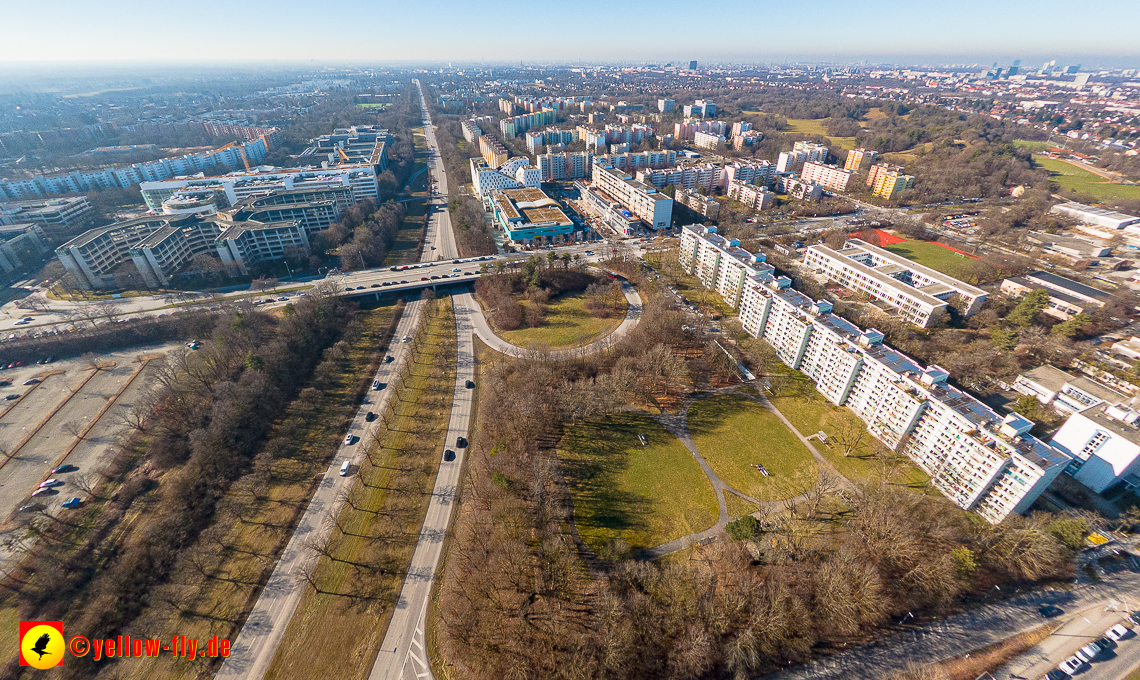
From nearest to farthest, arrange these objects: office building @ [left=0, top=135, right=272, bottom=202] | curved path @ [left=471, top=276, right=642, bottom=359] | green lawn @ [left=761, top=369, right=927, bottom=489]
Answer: green lawn @ [left=761, top=369, right=927, bottom=489], curved path @ [left=471, top=276, right=642, bottom=359], office building @ [left=0, top=135, right=272, bottom=202]

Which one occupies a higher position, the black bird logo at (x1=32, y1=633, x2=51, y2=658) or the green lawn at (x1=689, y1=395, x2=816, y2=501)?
the black bird logo at (x1=32, y1=633, x2=51, y2=658)

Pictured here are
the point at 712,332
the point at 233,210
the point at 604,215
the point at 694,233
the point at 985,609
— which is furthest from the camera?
the point at 604,215

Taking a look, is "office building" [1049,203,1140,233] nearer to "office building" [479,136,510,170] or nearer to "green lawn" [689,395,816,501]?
"green lawn" [689,395,816,501]

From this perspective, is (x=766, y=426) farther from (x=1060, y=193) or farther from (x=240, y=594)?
(x=1060, y=193)

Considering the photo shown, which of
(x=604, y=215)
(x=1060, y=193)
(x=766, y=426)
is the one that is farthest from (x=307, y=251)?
(x=1060, y=193)

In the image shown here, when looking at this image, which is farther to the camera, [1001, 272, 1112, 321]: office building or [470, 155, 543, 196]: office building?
[470, 155, 543, 196]: office building

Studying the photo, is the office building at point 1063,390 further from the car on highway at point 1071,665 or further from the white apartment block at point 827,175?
the white apartment block at point 827,175

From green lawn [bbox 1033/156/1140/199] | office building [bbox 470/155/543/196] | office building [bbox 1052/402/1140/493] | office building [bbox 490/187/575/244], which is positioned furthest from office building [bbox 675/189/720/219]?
green lawn [bbox 1033/156/1140/199]

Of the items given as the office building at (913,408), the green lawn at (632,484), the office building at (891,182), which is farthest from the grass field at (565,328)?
the office building at (891,182)
